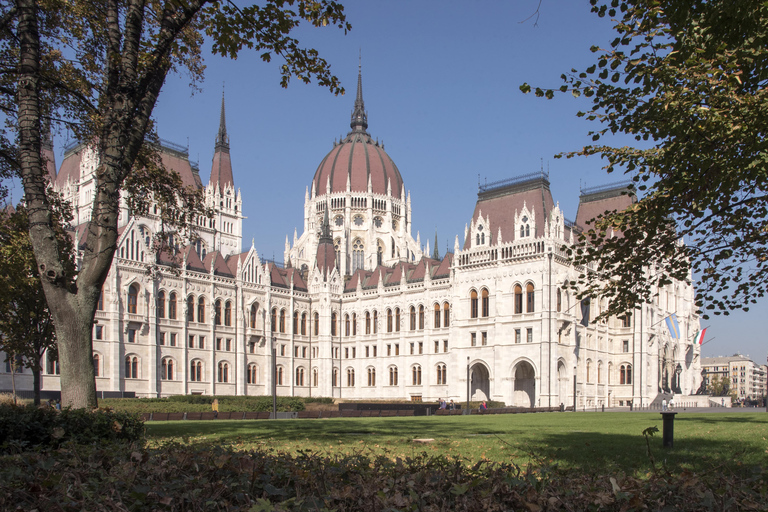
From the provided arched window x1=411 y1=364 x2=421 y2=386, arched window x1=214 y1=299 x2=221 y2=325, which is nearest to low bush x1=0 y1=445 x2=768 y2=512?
arched window x1=214 y1=299 x2=221 y2=325

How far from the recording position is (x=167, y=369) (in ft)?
196

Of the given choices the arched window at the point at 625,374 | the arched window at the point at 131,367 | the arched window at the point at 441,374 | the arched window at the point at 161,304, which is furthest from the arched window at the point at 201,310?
the arched window at the point at 625,374

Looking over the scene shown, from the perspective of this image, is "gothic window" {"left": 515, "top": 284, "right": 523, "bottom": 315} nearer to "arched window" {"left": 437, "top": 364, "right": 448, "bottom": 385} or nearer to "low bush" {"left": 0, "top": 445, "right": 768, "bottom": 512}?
"arched window" {"left": 437, "top": 364, "right": 448, "bottom": 385}

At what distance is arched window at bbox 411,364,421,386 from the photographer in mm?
67562

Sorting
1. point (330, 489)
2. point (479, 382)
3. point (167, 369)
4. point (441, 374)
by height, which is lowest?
point (479, 382)

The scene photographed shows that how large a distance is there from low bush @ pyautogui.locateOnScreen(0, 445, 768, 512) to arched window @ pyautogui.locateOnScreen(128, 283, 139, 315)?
55.9 meters

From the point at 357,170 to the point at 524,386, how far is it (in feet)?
142

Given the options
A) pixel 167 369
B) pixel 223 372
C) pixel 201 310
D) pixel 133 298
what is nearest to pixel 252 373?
pixel 223 372

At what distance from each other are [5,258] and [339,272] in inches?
2383

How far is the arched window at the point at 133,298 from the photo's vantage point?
57.5 m

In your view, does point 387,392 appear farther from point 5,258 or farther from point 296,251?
point 5,258

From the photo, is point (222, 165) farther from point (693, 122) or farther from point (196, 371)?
point (693, 122)

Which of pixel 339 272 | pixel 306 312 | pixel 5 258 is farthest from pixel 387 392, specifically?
pixel 5 258

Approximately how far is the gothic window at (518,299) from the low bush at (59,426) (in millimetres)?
49379
